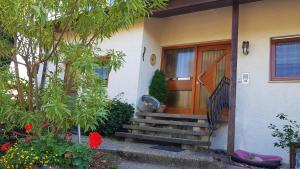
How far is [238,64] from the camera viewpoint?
6.89 metres

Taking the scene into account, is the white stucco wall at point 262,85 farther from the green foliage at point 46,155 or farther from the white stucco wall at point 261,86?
the green foliage at point 46,155

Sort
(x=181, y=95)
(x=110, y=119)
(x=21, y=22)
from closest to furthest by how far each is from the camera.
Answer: (x=21, y=22)
(x=110, y=119)
(x=181, y=95)

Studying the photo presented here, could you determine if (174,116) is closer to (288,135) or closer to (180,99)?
(180,99)

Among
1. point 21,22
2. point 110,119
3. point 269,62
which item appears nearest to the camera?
point 21,22

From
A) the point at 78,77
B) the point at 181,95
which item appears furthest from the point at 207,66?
the point at 78,77

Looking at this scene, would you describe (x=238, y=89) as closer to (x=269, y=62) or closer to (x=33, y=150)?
(x=269, y=62)

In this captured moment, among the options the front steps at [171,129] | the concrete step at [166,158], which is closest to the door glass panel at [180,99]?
the front steps at [171,129]

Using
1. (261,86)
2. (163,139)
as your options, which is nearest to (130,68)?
(163,139)

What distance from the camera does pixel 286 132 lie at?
572 centimetres

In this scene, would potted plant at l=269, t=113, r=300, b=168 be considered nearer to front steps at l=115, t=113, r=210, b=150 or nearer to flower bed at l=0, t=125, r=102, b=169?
front steps at l=115, t=113, r=210, b=150

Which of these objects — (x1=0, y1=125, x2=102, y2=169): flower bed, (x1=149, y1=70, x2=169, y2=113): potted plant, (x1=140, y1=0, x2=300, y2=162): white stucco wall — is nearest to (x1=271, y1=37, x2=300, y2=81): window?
(x1=140, y1=0, x2=300, y2=162): white stucco wall

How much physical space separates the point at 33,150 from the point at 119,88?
4564mm

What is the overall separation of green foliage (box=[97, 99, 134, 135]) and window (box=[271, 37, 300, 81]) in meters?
3.17

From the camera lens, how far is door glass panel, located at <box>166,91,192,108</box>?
786 centimetres
